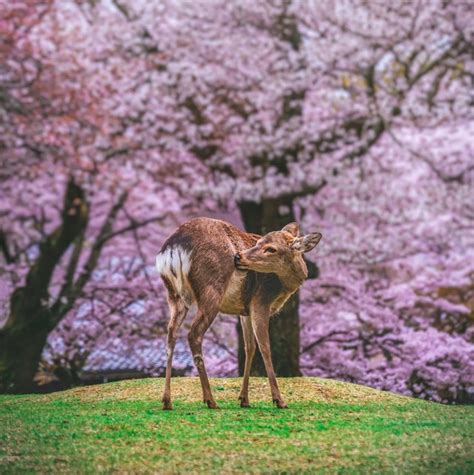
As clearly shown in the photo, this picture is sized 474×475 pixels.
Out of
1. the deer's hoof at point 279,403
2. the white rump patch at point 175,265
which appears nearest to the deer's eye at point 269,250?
the white rump patch at point 175,265

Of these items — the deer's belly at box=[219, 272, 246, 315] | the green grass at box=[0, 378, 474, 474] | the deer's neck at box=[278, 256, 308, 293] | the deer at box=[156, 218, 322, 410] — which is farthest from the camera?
the deer's neck at box=[278, 256, 308, 293]

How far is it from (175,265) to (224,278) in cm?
45

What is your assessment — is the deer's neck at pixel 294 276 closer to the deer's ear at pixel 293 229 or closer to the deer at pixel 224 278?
the deer at pixel 224 278

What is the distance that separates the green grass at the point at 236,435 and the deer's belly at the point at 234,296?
920 millimetres

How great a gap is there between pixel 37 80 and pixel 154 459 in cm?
1005

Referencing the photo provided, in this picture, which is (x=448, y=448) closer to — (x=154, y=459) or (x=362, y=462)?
(x=362, y=462)

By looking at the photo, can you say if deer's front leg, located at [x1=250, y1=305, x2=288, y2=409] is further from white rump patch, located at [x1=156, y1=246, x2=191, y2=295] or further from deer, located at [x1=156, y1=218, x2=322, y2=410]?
white rump patch, located at [x1=156, y1=246, x2=191, y2=295]

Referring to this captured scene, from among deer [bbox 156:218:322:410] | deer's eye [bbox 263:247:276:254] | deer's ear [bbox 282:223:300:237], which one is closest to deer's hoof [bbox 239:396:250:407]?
deer [bbox 156:218:322:410]

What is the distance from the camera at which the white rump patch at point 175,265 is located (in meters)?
6.98

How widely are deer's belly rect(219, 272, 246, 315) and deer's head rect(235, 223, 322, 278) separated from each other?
0.40 ft

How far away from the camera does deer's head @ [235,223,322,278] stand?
7082 millimetres

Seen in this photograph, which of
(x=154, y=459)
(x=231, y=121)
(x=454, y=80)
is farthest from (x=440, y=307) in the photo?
(x=154, y=459)

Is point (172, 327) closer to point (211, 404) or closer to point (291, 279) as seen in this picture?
point (211, 404)

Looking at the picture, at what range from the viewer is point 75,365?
14734mm
